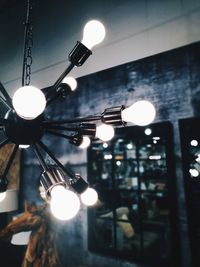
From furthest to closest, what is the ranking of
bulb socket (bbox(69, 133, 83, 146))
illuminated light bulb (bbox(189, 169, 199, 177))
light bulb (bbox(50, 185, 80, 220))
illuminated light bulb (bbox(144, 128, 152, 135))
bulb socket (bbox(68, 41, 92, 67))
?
1. illuminated light bulb (bbox(144, 128, 152, 135))
2. illuminated light bulb (bbox(189, 169, 199, 177))
3. bulb socket (bbox(69, 133, 83, 146))
4. bulb socket (bbox(68, 41, 92, 67))
5. light bulb (bbox(50, 185, 80, 220))

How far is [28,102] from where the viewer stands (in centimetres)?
96

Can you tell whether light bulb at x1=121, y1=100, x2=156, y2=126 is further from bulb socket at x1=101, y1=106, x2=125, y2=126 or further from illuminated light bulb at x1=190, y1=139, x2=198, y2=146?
illuminated light bulb at x1=190, y1=139, x2=198, y2=146

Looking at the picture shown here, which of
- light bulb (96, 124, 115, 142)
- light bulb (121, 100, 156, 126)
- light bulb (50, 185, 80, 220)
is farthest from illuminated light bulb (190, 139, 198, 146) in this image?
light bulb (50, 185, 80, 220)

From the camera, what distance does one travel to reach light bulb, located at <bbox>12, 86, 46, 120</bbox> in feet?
3.15

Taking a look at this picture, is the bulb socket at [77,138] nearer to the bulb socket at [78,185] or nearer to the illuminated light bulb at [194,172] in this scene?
the bulb socket at [78,185]

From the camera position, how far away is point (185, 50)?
8.75 ft

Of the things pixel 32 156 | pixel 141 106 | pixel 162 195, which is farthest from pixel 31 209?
pixel 141 106

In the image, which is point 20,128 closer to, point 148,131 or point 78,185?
point 78,185

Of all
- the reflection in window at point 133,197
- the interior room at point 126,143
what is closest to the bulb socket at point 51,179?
the interior room at point 126,143

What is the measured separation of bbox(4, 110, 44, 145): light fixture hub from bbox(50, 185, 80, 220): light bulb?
281 millimetres

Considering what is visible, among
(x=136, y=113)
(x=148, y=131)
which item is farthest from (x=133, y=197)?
(x=136, y=113)

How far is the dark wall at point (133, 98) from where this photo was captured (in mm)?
2637

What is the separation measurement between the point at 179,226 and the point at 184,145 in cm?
85

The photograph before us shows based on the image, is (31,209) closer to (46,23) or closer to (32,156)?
(32,156)
